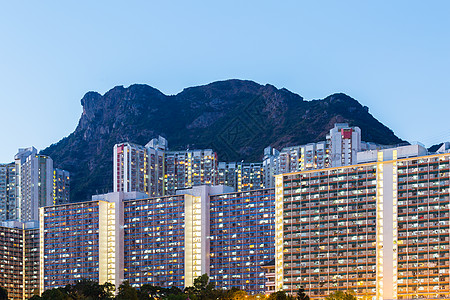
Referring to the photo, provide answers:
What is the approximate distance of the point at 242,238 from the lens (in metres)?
190

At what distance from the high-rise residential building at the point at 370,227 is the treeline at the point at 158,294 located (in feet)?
23.5

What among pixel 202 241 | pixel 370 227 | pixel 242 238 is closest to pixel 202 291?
pixel 242 238

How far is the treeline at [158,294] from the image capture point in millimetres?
141750

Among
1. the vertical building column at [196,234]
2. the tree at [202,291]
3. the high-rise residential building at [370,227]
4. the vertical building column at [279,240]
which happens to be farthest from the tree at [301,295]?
Answer: the vertical building column at [196,234]

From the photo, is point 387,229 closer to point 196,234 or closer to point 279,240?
point 279,240

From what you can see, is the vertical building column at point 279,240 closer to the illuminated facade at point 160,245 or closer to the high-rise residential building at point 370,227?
the high-rise residential building at point 370,227

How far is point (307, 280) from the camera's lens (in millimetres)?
155375

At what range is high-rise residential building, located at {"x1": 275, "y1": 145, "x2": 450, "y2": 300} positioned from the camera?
143m

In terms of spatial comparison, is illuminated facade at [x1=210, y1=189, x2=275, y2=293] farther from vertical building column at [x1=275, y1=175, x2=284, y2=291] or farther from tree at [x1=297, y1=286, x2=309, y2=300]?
tree at [x1=297, y1=286, x2=309, y2=300]

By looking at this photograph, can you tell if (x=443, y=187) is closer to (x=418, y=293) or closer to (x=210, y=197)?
(x=418, y=293)

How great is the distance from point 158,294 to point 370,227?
53812 mm

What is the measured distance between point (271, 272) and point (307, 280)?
57.3 feet

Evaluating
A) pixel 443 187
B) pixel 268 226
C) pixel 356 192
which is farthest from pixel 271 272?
pixel 443 187

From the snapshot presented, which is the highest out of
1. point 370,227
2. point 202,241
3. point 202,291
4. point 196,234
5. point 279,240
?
point 370,227
